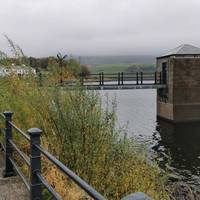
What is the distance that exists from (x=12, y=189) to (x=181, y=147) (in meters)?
20.6

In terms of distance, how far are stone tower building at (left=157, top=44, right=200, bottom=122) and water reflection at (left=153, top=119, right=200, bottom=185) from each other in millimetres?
981

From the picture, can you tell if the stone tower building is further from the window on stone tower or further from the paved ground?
the paved ground

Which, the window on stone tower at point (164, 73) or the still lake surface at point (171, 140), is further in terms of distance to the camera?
the window on stone tower at point (164, 73)

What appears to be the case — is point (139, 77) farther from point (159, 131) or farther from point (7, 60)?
point (7, 60)

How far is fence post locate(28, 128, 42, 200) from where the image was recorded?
12.5 ft

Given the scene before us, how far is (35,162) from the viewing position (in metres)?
3.81

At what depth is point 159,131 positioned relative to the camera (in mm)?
29734

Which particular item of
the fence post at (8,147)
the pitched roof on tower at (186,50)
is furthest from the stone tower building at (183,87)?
the fence post at (8,147)

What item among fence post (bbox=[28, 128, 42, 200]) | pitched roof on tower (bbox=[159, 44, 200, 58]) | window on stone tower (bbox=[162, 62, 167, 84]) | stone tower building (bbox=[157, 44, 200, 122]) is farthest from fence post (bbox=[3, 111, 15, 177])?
window on stone tower (bbox=[162, 62, 167, 84])

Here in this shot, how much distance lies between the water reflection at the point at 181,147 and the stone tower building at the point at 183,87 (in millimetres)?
981

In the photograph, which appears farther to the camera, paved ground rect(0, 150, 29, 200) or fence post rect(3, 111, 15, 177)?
fence post rect(3, 111, 15, 177)

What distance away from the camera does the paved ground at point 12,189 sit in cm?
470

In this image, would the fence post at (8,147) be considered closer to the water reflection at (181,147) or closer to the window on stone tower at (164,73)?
the water reflection at (181,147)

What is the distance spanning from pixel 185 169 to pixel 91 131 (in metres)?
13.2
